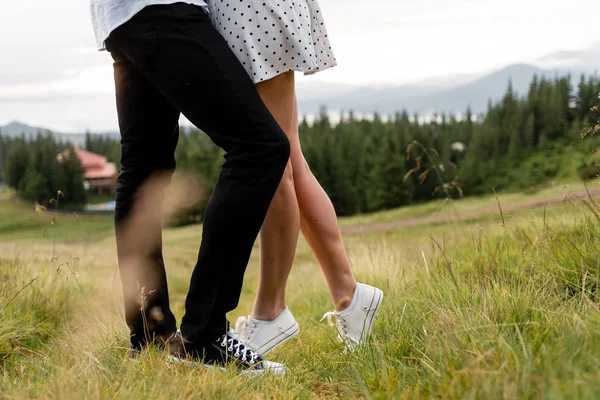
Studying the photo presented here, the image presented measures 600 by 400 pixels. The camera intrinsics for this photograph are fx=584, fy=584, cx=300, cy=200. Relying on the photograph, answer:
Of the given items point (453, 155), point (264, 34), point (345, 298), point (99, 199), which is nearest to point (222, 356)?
point (345, 298)

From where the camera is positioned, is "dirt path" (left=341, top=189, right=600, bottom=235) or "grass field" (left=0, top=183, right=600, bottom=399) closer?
"grass field" (left=0, top=183, right=600, bottom=399)

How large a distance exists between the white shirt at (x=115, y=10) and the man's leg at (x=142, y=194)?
0.16 m

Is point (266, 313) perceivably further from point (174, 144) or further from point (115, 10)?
point (115, 10)

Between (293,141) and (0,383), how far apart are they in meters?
1.28

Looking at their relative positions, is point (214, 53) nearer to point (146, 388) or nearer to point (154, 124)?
point (154, 124)

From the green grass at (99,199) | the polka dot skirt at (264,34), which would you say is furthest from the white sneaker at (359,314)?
the green grass at (99,199)

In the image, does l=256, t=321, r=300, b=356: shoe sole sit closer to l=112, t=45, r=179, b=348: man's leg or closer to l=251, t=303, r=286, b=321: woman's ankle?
l=251, t=303, r=286, b=321: woman's ankle

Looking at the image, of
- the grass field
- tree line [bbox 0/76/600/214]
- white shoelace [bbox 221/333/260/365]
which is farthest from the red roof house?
white shoelace [bbox 221/333/260/365]

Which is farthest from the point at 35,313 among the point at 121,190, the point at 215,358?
the point at 215,358

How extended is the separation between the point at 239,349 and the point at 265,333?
31 cm

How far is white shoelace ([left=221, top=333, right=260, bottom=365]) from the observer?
6.44 feet

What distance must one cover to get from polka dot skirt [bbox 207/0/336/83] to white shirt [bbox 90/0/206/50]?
4.1 inches

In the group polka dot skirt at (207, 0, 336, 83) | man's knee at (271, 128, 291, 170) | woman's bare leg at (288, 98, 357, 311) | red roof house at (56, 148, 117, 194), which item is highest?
polka dot skirt at (207, 0, 336, 83)

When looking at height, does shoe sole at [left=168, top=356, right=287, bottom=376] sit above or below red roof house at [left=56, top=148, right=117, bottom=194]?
above
